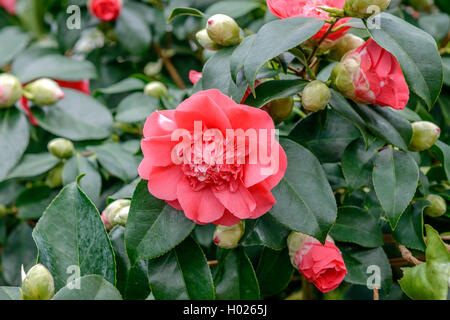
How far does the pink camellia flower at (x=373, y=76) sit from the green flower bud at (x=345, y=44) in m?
0.05

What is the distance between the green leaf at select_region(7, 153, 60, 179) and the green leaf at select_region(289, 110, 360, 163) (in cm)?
57

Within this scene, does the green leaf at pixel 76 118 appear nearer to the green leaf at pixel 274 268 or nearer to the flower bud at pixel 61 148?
the flower bud at pixel 61 148

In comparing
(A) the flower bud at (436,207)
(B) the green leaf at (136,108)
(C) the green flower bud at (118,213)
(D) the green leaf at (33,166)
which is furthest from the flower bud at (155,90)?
(A) the flower bud at (436,207)

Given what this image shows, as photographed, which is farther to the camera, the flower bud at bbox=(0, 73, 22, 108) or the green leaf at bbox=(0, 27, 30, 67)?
the green leaf at bbox=(0, 27, 30, 67)

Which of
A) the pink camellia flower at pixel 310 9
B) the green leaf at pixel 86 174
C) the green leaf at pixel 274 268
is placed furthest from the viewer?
the green leaf at pixel 86 174

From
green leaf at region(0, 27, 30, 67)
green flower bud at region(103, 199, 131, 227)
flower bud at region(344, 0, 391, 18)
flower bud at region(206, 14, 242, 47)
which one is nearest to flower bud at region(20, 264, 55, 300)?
green flower bud at region(103, 199, 131, 227)

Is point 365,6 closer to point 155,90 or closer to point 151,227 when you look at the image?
point 151,227

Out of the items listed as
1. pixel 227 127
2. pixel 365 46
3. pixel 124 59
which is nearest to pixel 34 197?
pixel 124 59

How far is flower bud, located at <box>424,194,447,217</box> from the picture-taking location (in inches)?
28.5

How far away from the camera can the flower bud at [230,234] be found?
2.17 ft

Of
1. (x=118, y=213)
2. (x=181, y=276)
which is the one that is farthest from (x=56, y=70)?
(x=181, y=276)

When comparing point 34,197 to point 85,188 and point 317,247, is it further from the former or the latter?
point 317,247

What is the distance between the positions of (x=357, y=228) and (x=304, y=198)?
175 mm

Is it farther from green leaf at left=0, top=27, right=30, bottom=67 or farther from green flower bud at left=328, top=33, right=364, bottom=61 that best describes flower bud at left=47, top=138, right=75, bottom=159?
green flower bud at left=328, top=33, right=364, bottom=61
